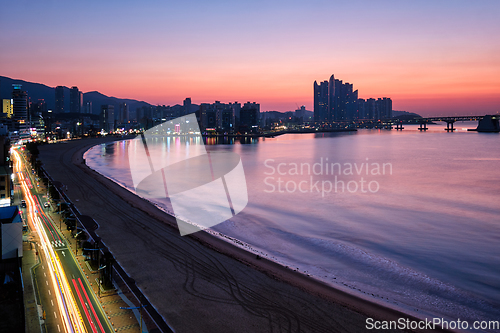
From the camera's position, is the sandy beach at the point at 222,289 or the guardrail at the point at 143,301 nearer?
the guardrail at the point at 143,301

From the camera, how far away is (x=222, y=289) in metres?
5.14

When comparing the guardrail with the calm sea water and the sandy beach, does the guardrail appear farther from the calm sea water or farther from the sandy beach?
the calm sea water

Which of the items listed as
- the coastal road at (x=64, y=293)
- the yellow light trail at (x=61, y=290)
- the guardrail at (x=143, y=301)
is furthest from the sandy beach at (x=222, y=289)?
the yellow light trail at (x=61, y=290)

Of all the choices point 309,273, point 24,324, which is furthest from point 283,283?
point 24,324

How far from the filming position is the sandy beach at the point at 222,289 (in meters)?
4.35

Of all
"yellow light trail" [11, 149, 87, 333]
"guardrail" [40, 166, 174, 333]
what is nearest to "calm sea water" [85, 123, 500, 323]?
"guardrail" [40, 166, 174, 333]

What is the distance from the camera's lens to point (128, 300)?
470cm

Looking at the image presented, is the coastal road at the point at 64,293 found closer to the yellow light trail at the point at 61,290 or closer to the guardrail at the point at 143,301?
the yellow light trail at the point at 61,290

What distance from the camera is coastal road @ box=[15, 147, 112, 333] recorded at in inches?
162

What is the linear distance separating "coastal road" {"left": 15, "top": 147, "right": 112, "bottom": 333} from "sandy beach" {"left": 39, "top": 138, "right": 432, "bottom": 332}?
0.71m

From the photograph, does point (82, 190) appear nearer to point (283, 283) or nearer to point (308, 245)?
point (308, 245)

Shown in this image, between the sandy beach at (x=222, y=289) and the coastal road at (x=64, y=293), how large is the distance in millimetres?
715

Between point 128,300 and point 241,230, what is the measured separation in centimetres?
455

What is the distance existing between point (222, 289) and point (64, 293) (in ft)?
7.11
